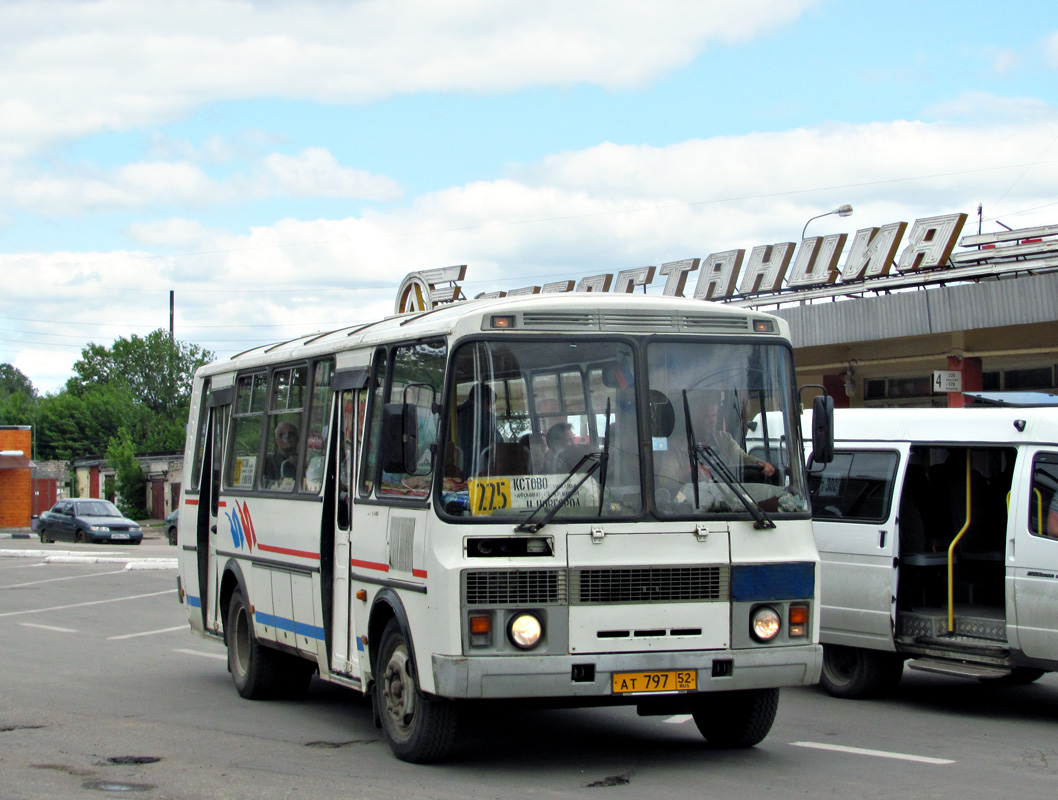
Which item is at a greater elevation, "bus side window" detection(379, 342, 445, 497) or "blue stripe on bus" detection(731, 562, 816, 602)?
"bus side window" detection(379, 342, 445, 497)

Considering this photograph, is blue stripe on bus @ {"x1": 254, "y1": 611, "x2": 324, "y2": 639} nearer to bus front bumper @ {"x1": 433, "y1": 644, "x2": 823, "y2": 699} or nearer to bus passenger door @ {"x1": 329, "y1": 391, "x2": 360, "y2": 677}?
bus passenger door @ {"x1": 329, "y1": 391, "x2": 360, "y2": 677}

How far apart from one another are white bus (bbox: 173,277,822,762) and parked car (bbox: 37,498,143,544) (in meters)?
38.8

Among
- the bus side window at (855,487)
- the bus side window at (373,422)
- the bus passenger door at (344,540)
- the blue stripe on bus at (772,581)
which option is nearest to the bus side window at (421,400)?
the bus side window at (373,422)

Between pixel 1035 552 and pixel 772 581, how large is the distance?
298 cm

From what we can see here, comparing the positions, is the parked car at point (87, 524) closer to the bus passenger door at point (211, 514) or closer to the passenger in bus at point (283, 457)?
the bus passenger door at point (211, 514)

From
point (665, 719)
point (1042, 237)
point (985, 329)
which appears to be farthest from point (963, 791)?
point (1042, 237)

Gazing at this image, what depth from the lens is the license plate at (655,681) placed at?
7680mm

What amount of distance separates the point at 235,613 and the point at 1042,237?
2001 centimetres

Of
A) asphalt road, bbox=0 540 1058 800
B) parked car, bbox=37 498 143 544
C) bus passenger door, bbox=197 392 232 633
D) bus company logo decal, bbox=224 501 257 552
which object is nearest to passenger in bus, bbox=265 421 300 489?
bus company logo decal, bbox=224 501 257 552

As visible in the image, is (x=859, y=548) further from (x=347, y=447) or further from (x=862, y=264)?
(x=862, y=264)

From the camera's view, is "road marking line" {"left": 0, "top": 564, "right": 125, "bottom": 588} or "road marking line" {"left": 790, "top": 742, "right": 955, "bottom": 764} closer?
"road marking line" {"left": 790, "top": 742, "right": 955, "bottom": 764}

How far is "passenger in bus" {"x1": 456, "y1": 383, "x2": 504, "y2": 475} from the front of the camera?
780 centimetres

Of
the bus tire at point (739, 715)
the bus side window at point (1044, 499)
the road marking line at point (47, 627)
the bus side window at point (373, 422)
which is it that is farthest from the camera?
the road marking line at point (47, 627)

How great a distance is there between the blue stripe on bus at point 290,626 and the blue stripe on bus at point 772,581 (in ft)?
10.6
